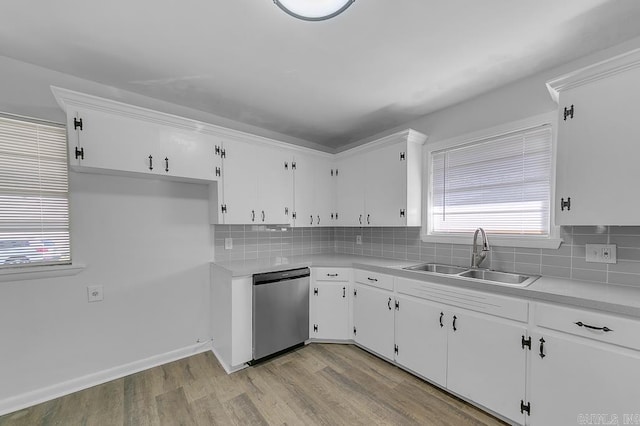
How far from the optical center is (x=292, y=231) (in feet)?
11.5

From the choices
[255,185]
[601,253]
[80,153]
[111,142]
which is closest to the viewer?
[601,253]

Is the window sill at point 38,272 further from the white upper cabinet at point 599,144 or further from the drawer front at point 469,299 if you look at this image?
the white upper cabinet at point 599,144

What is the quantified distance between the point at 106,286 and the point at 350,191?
8.82 feet

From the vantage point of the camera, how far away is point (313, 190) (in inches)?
131

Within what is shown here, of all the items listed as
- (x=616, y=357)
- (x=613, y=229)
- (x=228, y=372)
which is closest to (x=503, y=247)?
(x=613, y=229)

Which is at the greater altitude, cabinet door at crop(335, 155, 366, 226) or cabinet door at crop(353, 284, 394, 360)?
cabinet door at crop(335, 155, 366, 226)

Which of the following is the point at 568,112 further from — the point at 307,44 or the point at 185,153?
the point at 185,153

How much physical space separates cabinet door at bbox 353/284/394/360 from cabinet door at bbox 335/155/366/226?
0.89 meters

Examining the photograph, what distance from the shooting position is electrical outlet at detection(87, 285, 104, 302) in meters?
2.17

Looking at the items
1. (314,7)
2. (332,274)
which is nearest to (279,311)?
(332,274)

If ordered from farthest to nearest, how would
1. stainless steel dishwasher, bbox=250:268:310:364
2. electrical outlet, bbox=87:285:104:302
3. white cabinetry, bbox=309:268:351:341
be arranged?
white cabinetry, bbox=309:268:351:341 → stainless steel dishwasher, bbox=250:268:310:364 → electrical outlet, bbox=87:285:104:302

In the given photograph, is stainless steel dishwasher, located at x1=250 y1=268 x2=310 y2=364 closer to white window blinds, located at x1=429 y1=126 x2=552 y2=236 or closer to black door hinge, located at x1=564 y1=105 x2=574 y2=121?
white window blinds, located at x1=429 y1=126 x2=552 y2=236

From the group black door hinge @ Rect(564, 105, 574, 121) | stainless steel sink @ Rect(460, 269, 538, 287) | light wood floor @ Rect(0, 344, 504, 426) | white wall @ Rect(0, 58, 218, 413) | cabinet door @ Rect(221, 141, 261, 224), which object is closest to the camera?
black door hinge @ Rect(564, 105, 574, 121)

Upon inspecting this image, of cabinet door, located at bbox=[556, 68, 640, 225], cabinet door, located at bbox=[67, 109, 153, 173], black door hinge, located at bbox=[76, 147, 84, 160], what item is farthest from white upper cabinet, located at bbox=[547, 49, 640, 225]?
black door hinge, located at bbox=[76, 147, 84, 160]
